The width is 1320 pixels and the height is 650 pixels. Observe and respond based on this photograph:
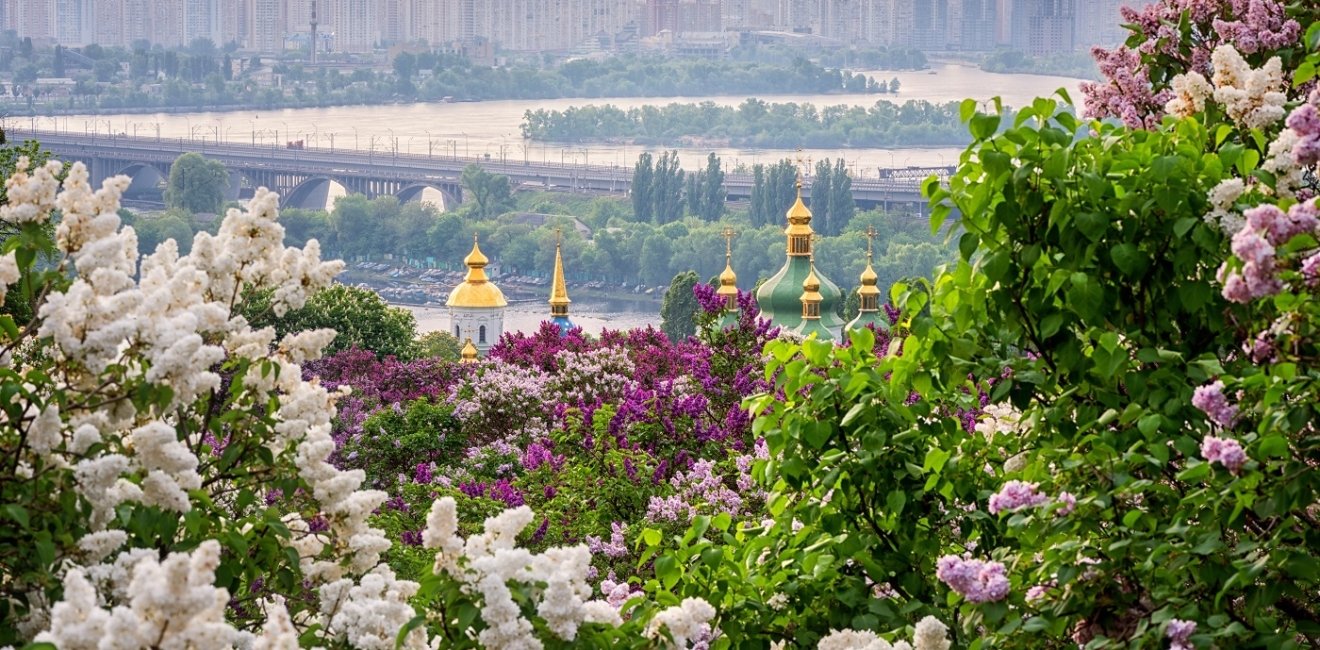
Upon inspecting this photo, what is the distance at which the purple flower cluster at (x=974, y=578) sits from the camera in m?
3.13

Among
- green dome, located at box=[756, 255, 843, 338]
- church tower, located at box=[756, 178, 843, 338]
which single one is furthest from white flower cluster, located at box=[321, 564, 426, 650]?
green dome, located at box=[756, 255, 843, 338]

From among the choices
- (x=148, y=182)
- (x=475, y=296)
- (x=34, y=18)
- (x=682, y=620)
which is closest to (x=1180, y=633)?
(x=682, y=620)

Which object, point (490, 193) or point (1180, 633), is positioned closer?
point (1180, 633)

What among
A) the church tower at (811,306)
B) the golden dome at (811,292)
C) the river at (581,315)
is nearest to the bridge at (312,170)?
the river at (581,315)

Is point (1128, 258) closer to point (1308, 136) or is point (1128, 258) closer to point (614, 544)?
point (1308, 136)

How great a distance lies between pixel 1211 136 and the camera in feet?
13.6

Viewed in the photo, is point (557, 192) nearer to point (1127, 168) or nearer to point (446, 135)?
point (446, 135)

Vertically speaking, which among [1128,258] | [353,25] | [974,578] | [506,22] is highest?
[506,22]

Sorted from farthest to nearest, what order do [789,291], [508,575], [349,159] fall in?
[349,159] < [789,291] < [508,575]

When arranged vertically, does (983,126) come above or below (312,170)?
above

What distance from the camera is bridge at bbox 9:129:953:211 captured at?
299 feet

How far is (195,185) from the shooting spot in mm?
84312

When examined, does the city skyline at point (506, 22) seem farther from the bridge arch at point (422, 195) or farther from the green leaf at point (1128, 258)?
the green leaf at point (1128, 258)

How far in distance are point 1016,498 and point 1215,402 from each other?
13.0 inches
